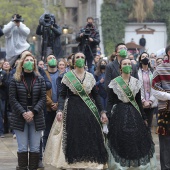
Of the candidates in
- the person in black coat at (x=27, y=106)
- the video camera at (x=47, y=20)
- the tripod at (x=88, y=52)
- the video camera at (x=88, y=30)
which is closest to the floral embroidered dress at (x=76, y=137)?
the person in black coat at (x=27, y=106)

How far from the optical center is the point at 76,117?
10633mm

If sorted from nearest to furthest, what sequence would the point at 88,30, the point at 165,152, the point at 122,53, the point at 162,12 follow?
the point at 165,152, the point at 122,53, the point at 88,30, the point at 162,12

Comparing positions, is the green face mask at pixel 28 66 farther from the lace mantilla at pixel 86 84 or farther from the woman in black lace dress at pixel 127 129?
the woman in black lace dress at pixel 127 129

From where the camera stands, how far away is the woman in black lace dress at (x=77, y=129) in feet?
34.5

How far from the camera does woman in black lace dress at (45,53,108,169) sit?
1052cm

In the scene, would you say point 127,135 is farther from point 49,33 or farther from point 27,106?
point 49,33

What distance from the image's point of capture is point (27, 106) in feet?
34.4

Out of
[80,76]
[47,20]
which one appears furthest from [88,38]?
[80,76]

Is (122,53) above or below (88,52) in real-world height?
above

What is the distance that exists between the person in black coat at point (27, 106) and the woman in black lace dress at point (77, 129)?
298mm

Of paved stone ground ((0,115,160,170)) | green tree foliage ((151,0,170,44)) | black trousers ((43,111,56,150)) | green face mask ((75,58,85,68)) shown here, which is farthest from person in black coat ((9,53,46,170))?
green tree foliage ((151,0,170,44))

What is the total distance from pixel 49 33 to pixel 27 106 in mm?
6504

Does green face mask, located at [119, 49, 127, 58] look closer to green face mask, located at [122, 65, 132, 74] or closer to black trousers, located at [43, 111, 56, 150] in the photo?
green face mask, located at [122, 65, 132, 74]

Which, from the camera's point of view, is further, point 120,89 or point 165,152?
point 120,89
